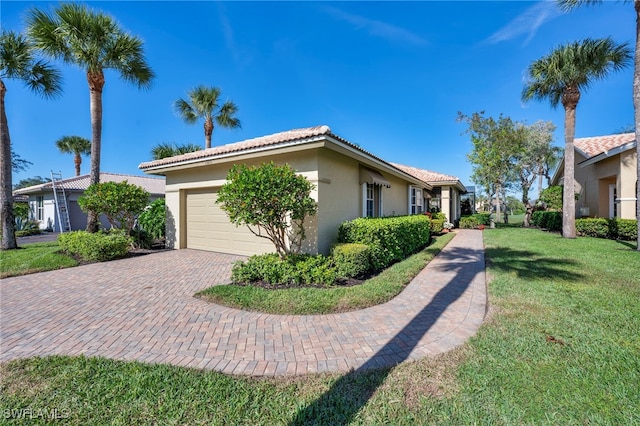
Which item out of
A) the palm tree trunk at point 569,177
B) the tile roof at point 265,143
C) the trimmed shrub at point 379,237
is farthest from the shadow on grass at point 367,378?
the palm tree trunk at point 569,177

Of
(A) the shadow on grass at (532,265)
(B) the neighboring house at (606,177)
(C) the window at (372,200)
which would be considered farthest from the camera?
(B) the neighboring house at (606,177)

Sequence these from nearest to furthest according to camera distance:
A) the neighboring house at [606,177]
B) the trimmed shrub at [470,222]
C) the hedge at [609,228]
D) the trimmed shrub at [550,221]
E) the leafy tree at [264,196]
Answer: the leafy tree at [264,196]
the hedge at [609,228]
the neighboring house at [606,177]
the trimmed shrub at [550,221]
the trimmed shrub at [470,222]

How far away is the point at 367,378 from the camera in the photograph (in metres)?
2.87

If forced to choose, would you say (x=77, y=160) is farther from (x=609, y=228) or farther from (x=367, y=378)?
(x=609, y=228)

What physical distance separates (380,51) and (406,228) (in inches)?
348

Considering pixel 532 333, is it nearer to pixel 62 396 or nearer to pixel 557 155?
pixel 62 396

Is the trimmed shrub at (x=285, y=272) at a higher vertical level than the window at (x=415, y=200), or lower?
lower

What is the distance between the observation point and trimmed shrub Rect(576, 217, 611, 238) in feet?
44.0

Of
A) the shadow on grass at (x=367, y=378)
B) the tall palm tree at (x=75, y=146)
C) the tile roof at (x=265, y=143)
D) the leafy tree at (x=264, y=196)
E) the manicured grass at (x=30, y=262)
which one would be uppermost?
the tall palm tree at (x=75, y=146)

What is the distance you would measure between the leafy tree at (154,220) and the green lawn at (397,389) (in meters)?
10.4

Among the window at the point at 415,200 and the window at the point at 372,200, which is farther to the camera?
the window at the point at 415,200

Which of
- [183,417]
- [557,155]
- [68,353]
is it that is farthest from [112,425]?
[557,155]

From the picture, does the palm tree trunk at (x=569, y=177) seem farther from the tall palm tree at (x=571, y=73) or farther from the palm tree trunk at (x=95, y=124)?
the palm tree trunk at (x=95, y=124)

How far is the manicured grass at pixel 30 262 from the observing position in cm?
774
